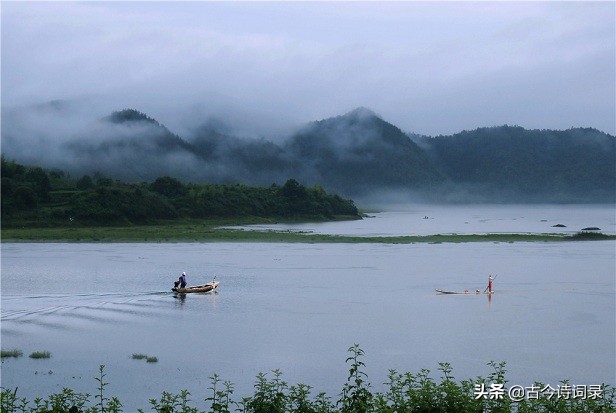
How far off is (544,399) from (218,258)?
49.6 meters

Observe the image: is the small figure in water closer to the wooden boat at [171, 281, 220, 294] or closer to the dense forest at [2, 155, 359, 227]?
the wooden boat at [171, 281, 220, 294]

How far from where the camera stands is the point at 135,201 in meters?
95.4

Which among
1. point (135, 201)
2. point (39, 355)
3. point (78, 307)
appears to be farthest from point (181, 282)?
point (135, 201)

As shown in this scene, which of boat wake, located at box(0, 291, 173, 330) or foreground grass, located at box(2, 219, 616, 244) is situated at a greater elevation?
foreground grass, located at box(2, 219, 616, 244)

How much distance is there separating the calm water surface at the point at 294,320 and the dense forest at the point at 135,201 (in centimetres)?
3065

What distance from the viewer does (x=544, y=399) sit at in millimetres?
11344

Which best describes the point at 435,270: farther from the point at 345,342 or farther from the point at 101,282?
the point at 345,342

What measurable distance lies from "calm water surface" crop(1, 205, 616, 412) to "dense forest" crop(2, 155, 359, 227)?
101 ft

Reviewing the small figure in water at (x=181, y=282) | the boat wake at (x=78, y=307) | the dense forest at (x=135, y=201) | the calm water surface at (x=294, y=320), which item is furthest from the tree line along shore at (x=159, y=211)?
the boat wake at (x=78, y=307)

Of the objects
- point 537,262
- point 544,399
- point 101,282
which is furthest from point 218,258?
point 544,399

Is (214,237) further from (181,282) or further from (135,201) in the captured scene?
(181,282)

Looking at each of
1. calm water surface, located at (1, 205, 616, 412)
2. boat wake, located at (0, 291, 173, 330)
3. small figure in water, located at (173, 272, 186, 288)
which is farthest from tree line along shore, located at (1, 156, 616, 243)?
boat wake, located at (0, 291, 173, 330)

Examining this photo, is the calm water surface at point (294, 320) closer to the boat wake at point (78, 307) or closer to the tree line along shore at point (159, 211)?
the boat wake at point (78, 307)

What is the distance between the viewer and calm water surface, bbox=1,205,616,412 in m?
22.6
